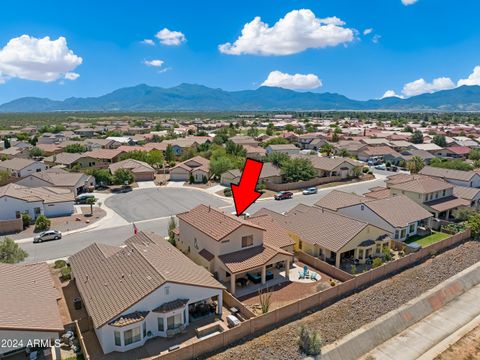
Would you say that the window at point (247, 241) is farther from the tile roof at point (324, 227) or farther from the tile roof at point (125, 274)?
the tile roof at point (324, 227)

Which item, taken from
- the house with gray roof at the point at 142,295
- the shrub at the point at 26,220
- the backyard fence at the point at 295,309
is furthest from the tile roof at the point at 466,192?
the shrub at the point at 26,220

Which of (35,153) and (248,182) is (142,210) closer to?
(248,182)

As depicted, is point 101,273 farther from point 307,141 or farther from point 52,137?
point 52,137

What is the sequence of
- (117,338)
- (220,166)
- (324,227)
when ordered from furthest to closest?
(220,166), (324,227), (117,338)

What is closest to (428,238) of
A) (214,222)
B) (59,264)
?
(214,222)

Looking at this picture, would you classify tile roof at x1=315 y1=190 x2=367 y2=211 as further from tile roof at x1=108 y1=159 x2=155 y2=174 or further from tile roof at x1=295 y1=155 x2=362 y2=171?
tile roof at x1=108 y1=159 x2=155 y2=174

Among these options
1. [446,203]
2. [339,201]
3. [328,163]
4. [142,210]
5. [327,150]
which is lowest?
[142,210]
